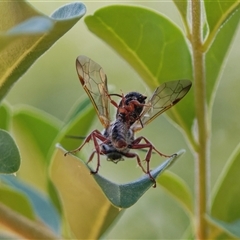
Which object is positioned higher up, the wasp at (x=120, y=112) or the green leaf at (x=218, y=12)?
the green leaf at (x=218, y=12)

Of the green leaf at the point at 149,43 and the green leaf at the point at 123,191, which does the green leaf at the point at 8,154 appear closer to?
the green leaf at the point at 123,191

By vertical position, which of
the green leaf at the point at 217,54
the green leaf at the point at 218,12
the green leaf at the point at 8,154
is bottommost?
the green leaf at the point at 217,54

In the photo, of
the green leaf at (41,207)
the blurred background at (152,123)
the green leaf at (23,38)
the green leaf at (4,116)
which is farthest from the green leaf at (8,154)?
the blurred background at (152,123)

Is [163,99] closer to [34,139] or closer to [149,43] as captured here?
[149,43]

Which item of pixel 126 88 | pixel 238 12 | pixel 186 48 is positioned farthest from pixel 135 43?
pixel 126 88

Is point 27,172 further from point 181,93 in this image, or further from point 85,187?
point 181,93

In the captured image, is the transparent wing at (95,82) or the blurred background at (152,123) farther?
the blurred background at (152,123)
